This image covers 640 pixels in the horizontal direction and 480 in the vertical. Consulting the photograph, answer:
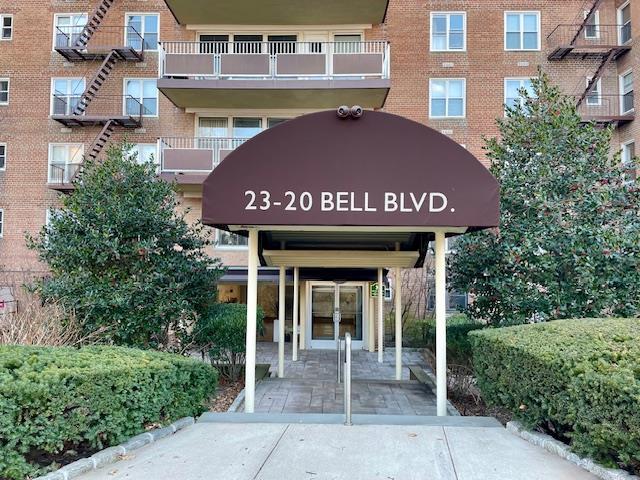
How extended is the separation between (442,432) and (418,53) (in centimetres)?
1716

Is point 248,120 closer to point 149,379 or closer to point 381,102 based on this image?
point 381,102

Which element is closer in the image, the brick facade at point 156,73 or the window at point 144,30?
the brick facade at point 156,73

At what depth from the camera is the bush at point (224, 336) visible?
29.6ft

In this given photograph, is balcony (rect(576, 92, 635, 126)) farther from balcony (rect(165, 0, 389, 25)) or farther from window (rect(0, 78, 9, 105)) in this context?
window (rect(0, 78, 9, 105))

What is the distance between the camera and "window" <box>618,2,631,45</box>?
18.4m

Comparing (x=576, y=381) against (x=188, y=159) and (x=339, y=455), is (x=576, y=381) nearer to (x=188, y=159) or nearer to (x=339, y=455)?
(x=339, y=455)

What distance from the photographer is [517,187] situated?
26.8 ft

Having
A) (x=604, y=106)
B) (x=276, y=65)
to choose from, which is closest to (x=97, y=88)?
(x=276, y=65)

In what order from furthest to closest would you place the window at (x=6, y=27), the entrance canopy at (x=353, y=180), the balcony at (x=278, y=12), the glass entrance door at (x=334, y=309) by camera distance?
→ the window at (x=6, y=27) → the glass entrance door at (x=334, y=309) → the balcony at (x=278, y=12) → the entrance canopy at (x=353, y=180)

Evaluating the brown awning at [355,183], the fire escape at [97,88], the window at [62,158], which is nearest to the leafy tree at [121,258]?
the brown awning at [355,183]

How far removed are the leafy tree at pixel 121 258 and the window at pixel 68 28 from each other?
1358 centimetres

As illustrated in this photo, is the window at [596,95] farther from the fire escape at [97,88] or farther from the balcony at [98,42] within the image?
the balcony at [98,42]

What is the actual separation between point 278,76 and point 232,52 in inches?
97.9

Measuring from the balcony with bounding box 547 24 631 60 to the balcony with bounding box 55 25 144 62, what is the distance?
16241 mm
